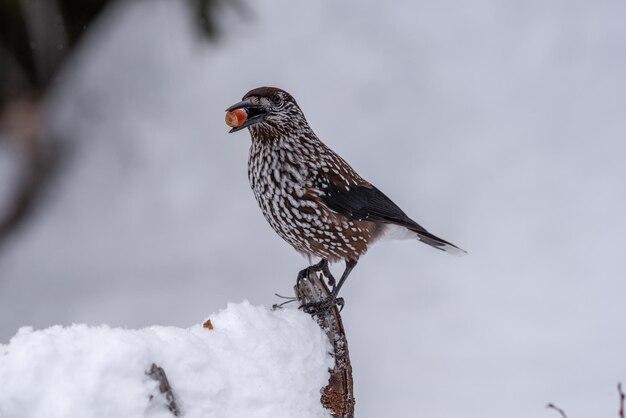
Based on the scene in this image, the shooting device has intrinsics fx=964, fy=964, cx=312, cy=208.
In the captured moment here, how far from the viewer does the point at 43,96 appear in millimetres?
9484

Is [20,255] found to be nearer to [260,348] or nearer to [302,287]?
[302,287]

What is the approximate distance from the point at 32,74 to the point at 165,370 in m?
7.21

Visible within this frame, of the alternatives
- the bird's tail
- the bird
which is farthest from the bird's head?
the bird's tail

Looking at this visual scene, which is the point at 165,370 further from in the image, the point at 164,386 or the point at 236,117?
the point at 236,117

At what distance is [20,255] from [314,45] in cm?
369

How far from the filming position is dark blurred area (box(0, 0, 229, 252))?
29.3ft

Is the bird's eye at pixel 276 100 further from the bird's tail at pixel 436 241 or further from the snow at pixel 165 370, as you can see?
the snow at pixel 165 370

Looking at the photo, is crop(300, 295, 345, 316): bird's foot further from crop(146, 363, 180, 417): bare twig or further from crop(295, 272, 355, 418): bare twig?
crop(146, 363, 180, 417): bare twig

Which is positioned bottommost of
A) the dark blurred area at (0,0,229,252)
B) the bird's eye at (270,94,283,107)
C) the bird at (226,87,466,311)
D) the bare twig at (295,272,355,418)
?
the bare twig at (295,272,355,418)

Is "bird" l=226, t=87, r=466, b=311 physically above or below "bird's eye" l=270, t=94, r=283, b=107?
Answer: below

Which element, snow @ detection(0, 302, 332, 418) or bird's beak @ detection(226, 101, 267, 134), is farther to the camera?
bird's beak @ detection(226, 101, 267, 134)

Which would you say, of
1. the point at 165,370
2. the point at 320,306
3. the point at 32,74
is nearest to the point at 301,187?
the point at 320,306

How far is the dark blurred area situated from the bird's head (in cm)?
430

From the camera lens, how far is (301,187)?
186 inches
